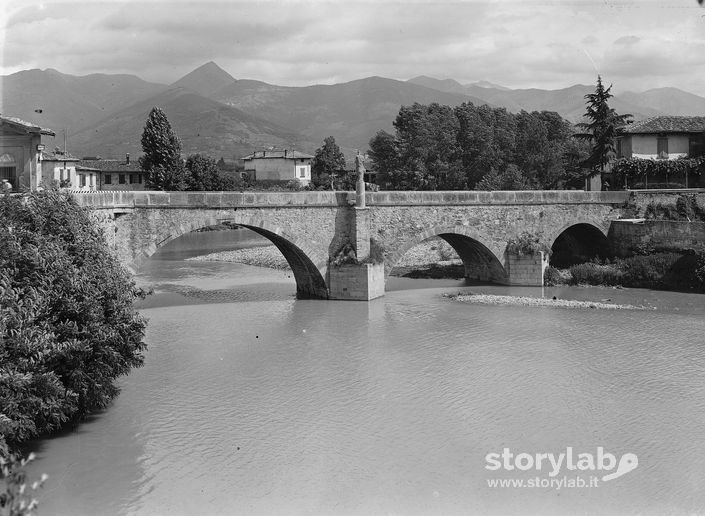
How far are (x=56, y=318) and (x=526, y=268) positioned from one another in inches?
971

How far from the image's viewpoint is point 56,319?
16.4 m

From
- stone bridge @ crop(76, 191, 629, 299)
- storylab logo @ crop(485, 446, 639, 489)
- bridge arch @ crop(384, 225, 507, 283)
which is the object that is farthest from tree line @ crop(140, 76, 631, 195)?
storylab logo @ crop(485, 446, 639, 489)

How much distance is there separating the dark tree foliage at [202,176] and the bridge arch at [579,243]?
30188 millimetres

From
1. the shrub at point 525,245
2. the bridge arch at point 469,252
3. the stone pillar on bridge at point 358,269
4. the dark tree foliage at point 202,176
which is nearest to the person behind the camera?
the stone pillar on bridge at point 358,269

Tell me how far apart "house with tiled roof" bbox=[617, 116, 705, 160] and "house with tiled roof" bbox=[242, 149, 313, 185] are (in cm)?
3892

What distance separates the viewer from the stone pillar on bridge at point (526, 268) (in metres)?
36.3

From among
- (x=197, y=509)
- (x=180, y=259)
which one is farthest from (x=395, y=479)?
(x=180, y=259)

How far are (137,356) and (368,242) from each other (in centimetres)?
1539

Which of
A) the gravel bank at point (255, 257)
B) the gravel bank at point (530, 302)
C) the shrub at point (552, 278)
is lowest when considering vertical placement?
the gravel bank at point (530, 302)

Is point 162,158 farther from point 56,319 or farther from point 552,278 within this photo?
point 56,319

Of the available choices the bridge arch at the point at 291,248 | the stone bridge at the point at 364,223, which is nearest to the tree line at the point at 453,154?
the stone bridge at the point at 364,223

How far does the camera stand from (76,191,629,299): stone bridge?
27.9m

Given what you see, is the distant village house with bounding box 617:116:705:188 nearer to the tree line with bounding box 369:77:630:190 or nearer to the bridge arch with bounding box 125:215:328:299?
the tree line with bounding box 369:77:630:190

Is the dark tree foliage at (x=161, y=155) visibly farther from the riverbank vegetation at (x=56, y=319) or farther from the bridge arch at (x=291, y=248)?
the riverbank vegetation at (x=56, y=319)
